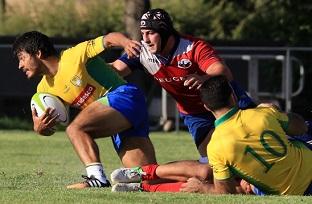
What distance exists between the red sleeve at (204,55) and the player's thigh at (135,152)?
40.5 inches

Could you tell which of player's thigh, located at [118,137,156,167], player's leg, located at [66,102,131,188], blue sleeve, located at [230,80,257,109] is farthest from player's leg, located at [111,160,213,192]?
blue sleeve, located at [230,80,257,109]

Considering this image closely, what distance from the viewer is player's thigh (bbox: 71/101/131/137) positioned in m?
10.1

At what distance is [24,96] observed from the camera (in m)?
23.3

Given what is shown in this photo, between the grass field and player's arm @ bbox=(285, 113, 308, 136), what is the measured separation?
23.6 inches

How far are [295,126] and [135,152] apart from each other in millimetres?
2020

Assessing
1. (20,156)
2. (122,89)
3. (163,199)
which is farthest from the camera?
(20,156)

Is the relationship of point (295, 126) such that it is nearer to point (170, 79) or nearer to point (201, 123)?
point (170, 79)

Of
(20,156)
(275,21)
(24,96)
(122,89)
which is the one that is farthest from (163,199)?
(275,21)

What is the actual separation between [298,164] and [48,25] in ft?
81.3

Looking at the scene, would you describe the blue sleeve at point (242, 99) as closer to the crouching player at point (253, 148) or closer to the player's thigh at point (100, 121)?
the player's thigh at point (100, 121)

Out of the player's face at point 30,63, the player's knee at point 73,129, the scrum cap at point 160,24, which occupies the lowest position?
the player's knee at point 73,129

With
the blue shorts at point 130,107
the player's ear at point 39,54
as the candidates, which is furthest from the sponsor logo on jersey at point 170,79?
the player's ear at point 39,54

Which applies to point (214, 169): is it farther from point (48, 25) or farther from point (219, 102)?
point (48, 25)

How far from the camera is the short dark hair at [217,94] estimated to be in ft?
28.9
